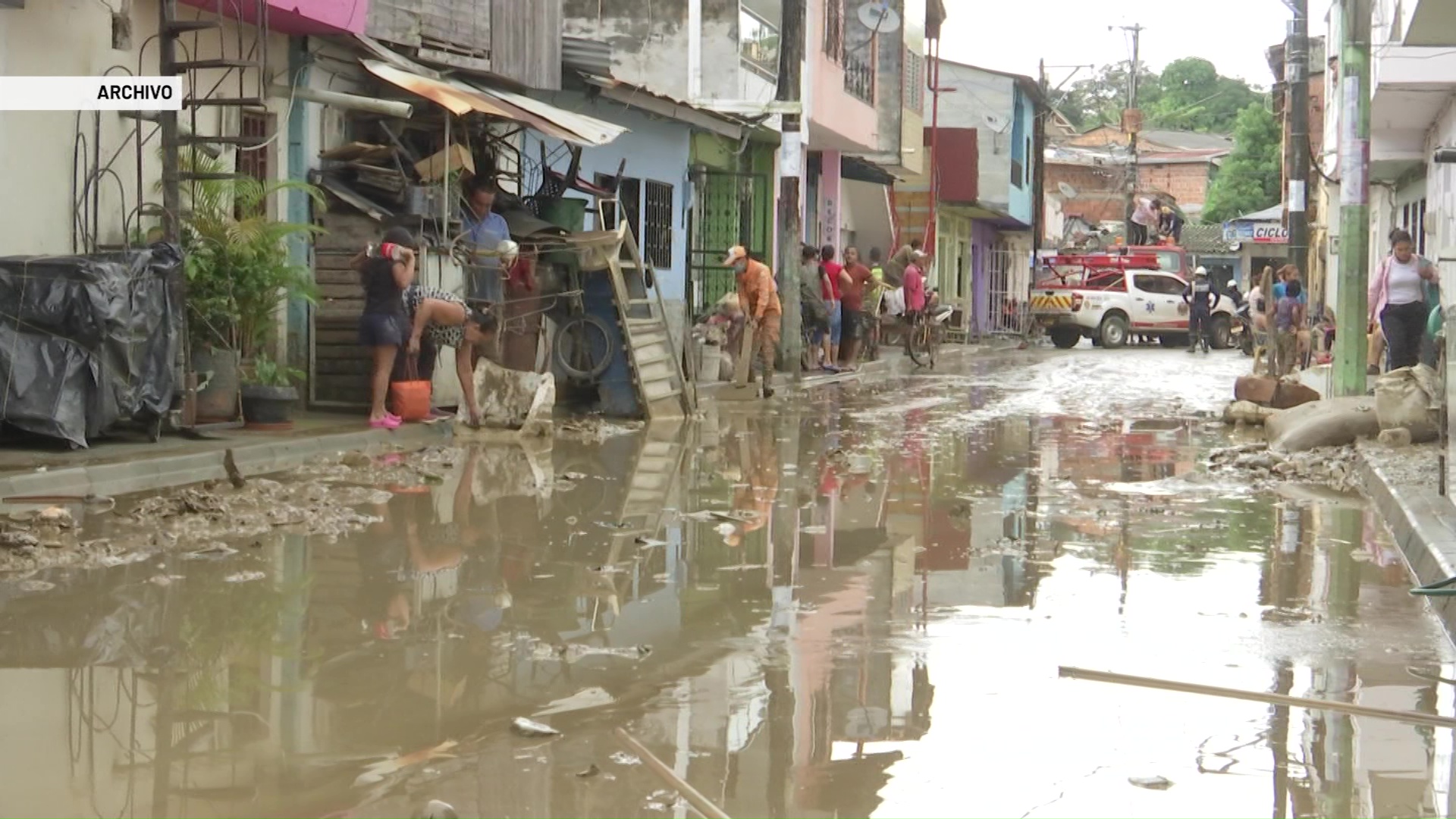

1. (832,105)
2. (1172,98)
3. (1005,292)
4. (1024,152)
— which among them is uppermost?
(1172,98)

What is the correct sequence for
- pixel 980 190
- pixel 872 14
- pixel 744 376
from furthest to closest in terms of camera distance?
1. pixel 980 190
2. pixel 872 14
3. pixel 744 376

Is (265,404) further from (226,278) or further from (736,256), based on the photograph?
(736,256)

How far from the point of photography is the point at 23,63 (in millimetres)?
11109

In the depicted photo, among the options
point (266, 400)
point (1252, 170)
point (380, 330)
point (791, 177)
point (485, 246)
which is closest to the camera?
point (266, 400)

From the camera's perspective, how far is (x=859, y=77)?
3219cm

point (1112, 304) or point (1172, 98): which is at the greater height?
point (1172, 98)

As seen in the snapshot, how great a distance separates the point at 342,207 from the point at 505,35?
3.91 metres

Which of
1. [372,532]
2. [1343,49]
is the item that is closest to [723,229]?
[1343,49]

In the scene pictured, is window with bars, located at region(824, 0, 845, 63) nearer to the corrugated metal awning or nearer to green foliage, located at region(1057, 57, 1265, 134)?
the corrugated metal awning

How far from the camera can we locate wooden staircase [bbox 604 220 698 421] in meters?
15.5

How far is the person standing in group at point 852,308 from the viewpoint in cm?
2534

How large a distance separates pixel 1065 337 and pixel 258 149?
27.7 meters

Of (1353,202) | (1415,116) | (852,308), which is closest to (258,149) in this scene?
(1353,202)

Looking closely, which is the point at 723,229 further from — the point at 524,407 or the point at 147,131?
the point at 147,131
